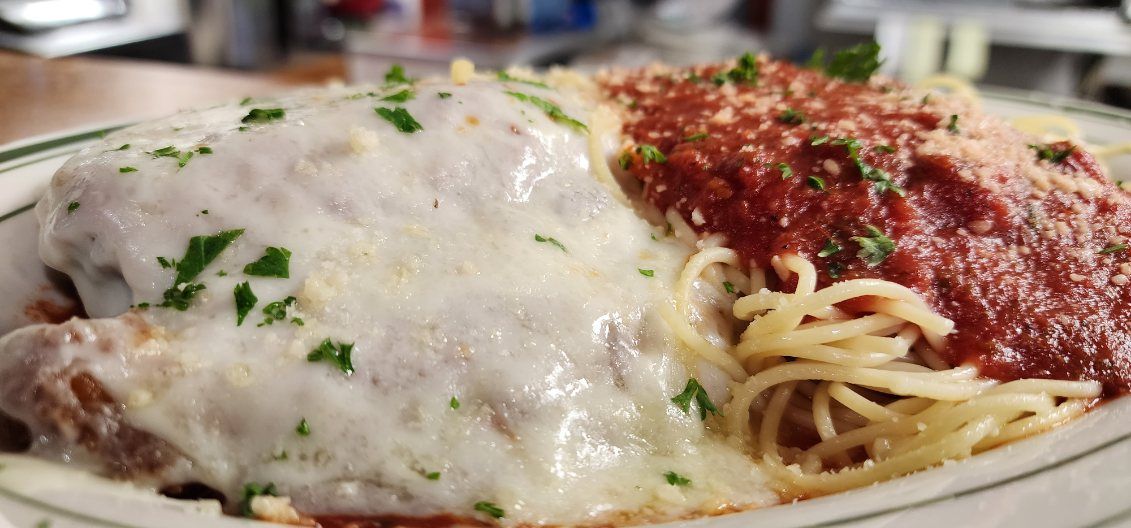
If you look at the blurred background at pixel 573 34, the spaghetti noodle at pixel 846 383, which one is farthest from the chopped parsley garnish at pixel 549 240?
the blurred background at pixel 573 34

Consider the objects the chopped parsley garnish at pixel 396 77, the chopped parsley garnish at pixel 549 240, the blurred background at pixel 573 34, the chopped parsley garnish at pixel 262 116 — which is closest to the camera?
the chopped parsley garnish at pixel 549 240

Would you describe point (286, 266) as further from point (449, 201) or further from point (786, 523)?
point (786, 523)

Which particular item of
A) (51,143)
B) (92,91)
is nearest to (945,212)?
(51,143)

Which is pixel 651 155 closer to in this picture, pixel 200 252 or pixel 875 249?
pixel 875 249

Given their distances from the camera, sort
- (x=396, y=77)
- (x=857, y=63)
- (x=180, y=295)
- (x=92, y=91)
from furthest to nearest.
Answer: (x=92, y=91) → (x=857, y=63) → (x=396, y=77) → (x=180, y=295)

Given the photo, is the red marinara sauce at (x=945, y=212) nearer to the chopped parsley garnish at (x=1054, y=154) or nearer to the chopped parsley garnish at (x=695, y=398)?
the chopped parsley garnish at (x=1054, y=154)

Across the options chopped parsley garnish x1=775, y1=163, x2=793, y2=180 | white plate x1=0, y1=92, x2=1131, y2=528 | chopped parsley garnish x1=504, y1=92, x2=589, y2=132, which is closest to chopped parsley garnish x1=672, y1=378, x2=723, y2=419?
white plate x1=0, y1=92, x2=1131, y2=528
